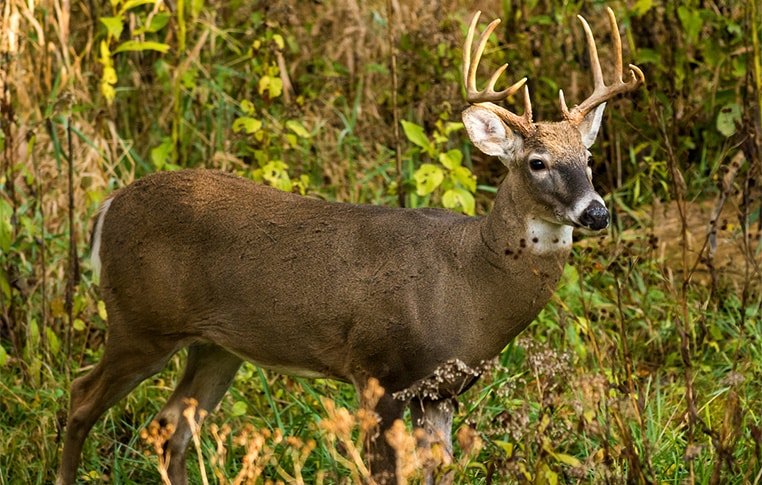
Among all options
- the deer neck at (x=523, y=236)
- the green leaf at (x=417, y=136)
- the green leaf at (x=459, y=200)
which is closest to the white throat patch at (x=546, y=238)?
the deer neck at (x=523, y=236)

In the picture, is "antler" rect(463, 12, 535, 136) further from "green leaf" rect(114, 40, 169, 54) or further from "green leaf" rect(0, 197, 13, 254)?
"green leaf" rect(0, 197, 13, 254)

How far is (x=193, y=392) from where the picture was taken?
15.5 feet

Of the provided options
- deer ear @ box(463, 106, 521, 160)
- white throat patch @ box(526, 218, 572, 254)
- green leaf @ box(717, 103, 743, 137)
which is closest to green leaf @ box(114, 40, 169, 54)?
deer ear @ box(463, 106, 521, 160)

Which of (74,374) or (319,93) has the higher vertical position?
(319,93)

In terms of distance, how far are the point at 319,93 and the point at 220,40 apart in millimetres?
622

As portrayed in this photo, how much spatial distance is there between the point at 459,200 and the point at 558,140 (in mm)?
1498

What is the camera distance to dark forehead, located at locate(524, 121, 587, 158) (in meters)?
4.06

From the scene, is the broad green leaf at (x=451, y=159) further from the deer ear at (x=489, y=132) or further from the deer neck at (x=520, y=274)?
the deer neck at (x=520, y=274)

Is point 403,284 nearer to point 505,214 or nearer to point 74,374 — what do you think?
point 505,214

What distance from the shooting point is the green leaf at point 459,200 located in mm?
5531

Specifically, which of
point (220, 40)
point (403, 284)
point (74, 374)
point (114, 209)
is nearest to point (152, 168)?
point (220, 40)

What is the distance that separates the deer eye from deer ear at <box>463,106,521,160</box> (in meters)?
0.16

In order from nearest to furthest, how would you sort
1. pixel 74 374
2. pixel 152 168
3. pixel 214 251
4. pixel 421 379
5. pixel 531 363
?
pixel 531 363, pixel 421 379, pixel 214 251, pixel 74 374, pixel 152 168

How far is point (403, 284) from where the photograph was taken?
4.12m
